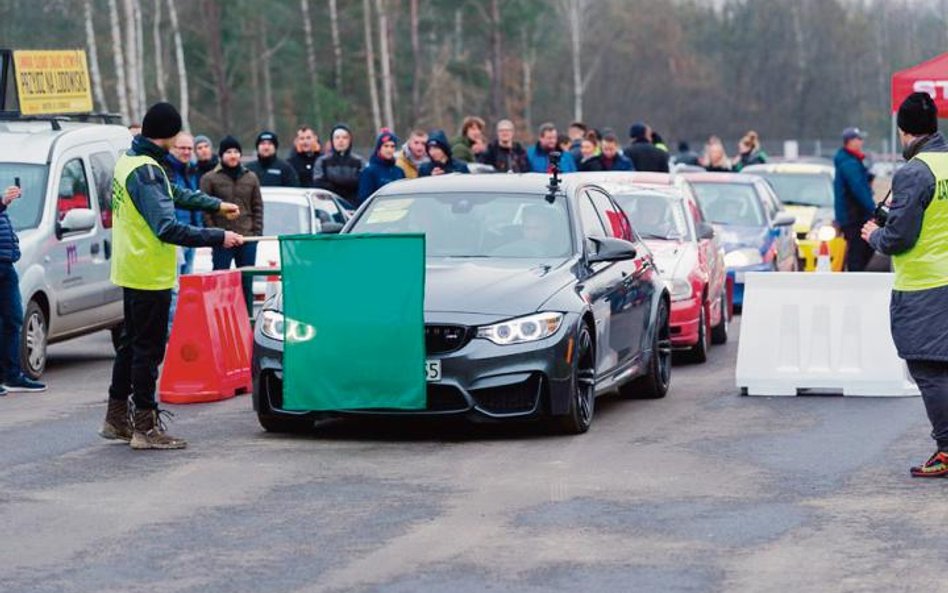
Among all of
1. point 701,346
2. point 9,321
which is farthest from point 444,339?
point 701,346

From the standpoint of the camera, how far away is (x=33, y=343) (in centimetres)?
1611

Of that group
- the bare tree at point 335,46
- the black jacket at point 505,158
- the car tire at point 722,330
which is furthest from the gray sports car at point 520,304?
the bare tree at point 335,46

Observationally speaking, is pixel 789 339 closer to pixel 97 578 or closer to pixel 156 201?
pixel 156 201

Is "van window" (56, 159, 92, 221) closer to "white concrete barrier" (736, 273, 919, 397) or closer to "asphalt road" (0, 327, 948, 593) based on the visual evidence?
"asphalt road" (0, 327, 948, 593)

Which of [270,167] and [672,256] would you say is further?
[270,167]

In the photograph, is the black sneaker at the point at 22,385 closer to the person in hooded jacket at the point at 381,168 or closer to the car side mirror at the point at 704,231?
the car side mirror at the point at 704,231

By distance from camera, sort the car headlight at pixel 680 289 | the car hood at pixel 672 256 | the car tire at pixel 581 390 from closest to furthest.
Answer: the car tire at pixel 581 390 → the car headlight at pixel 680 289 → the car hood at pixel 672 256

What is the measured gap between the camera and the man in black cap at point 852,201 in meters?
22.2

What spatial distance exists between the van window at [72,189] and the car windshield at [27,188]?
163 millimetres

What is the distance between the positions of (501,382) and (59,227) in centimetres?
616

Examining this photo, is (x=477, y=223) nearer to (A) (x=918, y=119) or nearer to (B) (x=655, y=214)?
(A) (x=918, y=119)

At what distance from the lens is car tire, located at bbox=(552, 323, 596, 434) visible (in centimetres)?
1196

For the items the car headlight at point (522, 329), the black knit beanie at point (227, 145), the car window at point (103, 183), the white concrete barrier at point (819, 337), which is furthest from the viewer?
the black knit beanie at point (227, 145)

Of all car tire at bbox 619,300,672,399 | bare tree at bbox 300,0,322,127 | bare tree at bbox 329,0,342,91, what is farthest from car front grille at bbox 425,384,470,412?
bare tree at bbox 329,0,342,91
